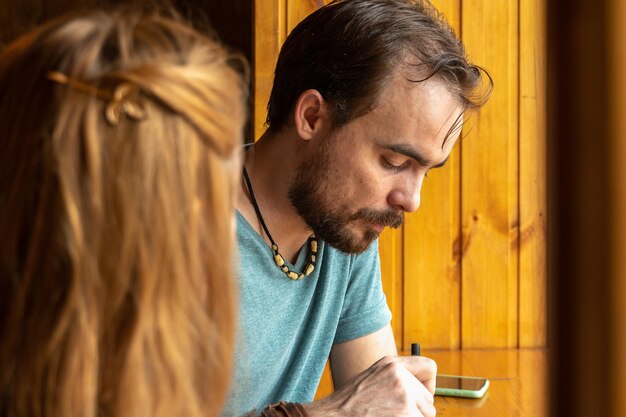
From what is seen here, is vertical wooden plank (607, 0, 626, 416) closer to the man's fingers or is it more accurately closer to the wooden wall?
the man's fingers

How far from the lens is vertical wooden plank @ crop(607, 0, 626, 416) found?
161 millimetres

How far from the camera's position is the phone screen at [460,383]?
1.40 m

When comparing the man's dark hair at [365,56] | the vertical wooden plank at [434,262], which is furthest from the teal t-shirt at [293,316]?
the vertical wooden plank at [434,262]

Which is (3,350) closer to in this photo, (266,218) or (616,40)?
(616,40)

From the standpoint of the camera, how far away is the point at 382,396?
1.10 metres

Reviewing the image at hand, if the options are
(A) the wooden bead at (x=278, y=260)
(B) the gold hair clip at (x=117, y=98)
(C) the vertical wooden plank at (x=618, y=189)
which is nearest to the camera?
(C) the vertical wooden plank at (x=618, y=189)

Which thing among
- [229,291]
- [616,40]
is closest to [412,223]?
[229,291]

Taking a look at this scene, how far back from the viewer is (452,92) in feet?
4.08

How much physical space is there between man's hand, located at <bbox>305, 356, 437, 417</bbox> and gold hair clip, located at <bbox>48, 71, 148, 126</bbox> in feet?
2.12

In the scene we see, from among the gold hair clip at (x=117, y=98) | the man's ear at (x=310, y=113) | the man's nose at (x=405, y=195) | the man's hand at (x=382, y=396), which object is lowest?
the man's hand at (x=382, y=396)

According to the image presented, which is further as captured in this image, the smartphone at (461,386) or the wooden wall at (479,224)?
the wooden wall at (479,224)

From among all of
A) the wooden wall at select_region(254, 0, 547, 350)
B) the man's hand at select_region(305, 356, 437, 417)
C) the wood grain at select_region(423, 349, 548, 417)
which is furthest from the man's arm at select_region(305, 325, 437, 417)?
the wooden wall at select_region(254, 0, 547, 350)

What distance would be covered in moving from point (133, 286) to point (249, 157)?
784 millimetres

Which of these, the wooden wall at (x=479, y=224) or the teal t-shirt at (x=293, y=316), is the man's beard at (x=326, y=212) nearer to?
the teal t-shirt at (x=293, y=316)
